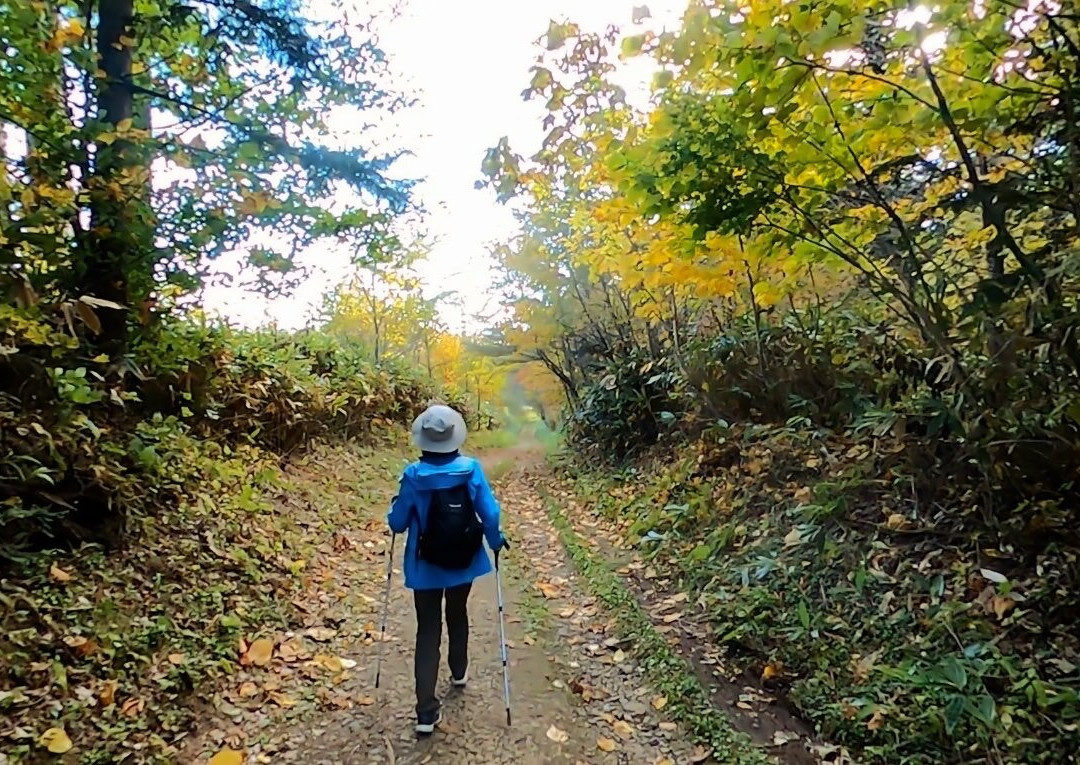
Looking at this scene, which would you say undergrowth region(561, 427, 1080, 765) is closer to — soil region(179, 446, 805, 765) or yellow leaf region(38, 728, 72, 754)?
soil region(179, 446, 805, 765)

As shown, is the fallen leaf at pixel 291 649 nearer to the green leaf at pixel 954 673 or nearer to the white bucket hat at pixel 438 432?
the white bucket hat at pixel 438 432

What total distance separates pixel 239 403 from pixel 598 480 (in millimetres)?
5595

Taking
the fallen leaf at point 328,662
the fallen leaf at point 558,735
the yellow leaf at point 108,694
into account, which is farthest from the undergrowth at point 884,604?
the yellow leaf at point 108,694

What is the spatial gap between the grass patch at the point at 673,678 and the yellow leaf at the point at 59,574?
3.81m

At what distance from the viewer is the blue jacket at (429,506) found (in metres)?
3.94

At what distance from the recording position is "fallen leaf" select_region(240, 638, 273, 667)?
4.48 m

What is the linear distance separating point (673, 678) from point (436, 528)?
1.87 meters

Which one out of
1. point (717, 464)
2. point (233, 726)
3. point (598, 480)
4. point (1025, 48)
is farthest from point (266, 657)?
point (598, 480)

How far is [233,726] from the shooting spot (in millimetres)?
3863

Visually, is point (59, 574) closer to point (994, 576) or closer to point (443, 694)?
point (443, 694)

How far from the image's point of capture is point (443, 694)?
14.0 ft

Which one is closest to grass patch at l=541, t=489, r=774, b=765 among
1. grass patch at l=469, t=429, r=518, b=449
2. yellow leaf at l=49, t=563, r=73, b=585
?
yellow leaf at l=49, t=563, r=73, b=585

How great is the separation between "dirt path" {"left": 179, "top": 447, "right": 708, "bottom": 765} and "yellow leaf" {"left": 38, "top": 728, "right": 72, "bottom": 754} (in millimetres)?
595

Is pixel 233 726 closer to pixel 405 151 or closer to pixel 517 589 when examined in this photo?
pixel 517 589
